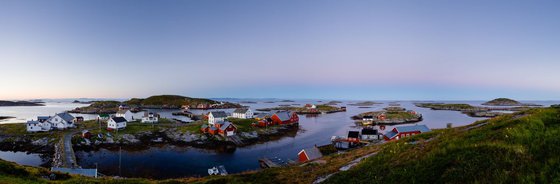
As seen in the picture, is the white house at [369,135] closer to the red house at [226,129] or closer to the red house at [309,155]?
the red house at [309,155]

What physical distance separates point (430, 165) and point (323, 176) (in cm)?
492

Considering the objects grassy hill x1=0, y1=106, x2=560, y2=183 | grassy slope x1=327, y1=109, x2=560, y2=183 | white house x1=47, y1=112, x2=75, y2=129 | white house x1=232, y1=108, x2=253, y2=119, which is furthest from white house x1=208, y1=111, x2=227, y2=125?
grassy slope x1=327, y1=109, x2=560, y2=183

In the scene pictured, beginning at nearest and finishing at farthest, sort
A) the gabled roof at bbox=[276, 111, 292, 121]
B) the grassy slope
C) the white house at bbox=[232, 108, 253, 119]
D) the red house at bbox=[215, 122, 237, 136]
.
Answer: the grassy slope < the red house at bbox=[215, 122, 237, 136] < the gabled roof at bbox=[276, 111, 292, 121] < the white house at bbox=[232, 108, 253, 119]

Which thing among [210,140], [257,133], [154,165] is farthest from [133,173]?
[257,133]

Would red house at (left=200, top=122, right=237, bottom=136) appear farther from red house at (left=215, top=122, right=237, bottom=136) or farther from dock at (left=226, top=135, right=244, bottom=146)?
dock at (left=226, top=135, right=244, bottom=146)

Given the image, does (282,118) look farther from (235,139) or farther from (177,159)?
(177,159)

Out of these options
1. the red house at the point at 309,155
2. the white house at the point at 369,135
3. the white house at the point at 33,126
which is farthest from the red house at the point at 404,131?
the white house at the point at 33,126

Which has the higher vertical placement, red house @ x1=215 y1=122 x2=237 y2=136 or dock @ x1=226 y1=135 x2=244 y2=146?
red house @ x1=215 y1=122 x2=237 y2=136

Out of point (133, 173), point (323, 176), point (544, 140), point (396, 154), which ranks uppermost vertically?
point (544, 140)

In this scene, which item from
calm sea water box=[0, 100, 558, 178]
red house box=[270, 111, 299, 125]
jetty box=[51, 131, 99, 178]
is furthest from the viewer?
red house box=[270, 111, 299, 125]

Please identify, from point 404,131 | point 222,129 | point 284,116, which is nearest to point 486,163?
point 404,131

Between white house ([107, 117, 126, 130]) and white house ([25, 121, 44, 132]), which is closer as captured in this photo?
white house ([25, 121, 44, 132])

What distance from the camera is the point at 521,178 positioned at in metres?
5.80

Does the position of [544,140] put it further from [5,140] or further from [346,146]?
[5,140]
